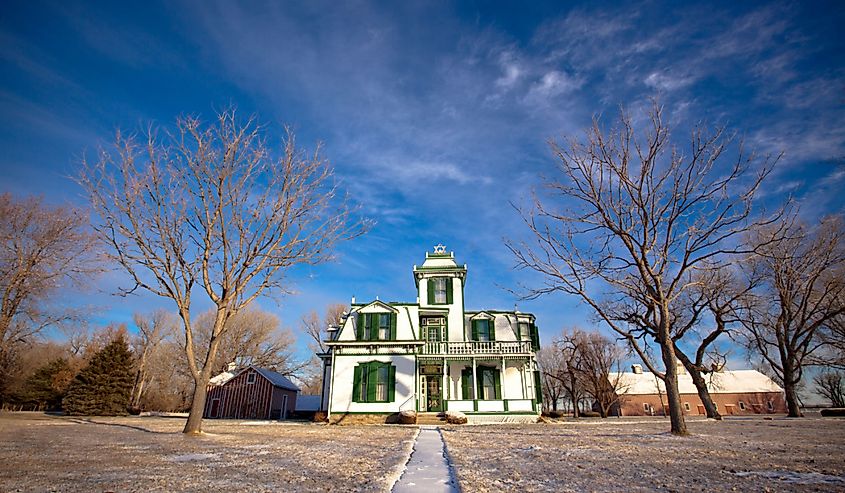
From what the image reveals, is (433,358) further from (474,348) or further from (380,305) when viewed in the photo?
(380,305)

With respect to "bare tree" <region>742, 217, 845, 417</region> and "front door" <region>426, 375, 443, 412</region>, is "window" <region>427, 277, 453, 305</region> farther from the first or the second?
"bare tree" <region>742, 217, 845, 417</region>

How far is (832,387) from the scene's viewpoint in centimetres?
5141

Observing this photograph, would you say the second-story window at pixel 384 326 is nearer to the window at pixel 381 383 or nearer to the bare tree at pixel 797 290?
the window at pixel 381 383

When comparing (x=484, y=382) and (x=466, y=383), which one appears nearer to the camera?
(x=466, y=383)

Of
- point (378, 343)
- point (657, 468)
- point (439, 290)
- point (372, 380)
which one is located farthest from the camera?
point (439, 290)

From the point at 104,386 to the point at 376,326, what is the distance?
1786cm

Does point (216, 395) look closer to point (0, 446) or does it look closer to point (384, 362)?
point (384, 362)

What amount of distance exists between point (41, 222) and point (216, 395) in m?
17.4

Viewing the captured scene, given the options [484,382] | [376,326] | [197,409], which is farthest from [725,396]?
[197,409]

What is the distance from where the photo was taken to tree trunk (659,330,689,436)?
1195 centimetres

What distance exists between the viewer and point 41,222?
2003 cm

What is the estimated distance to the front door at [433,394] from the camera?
24.0 meters

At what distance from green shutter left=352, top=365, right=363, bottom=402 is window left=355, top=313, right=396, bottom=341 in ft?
6.32

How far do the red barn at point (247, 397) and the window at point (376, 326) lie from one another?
11667mm
